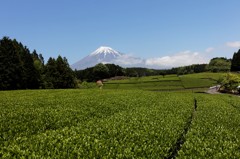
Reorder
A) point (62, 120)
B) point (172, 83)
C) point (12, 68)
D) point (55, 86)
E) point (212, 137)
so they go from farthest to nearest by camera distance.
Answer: point (172, 83), point (55, 86), point (12, 68), point (62, 120), point (212, 137)

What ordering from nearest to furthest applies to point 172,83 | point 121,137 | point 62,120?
point 121,137, point 62,120, point 172,83

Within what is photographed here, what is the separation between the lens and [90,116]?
26.2 m

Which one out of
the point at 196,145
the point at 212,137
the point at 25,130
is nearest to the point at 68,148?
the point at 25,130

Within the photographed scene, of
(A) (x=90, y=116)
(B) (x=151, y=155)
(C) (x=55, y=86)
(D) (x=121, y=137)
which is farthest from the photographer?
(C) (x=55, y=86)

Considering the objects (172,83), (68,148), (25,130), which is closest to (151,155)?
(68,148)

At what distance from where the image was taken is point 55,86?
103000 millimetres

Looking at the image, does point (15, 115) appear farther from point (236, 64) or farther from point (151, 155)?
point (236, 64)

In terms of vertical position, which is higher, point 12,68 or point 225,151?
point 12,68

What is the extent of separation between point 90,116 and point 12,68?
66.1 metres

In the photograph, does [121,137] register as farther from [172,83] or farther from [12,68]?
[172,83]

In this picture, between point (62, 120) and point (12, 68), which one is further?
point (12, 68)

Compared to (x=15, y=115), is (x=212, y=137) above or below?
below

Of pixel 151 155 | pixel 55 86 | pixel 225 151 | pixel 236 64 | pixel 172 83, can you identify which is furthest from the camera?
pixel 236 64

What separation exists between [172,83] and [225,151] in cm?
12650
